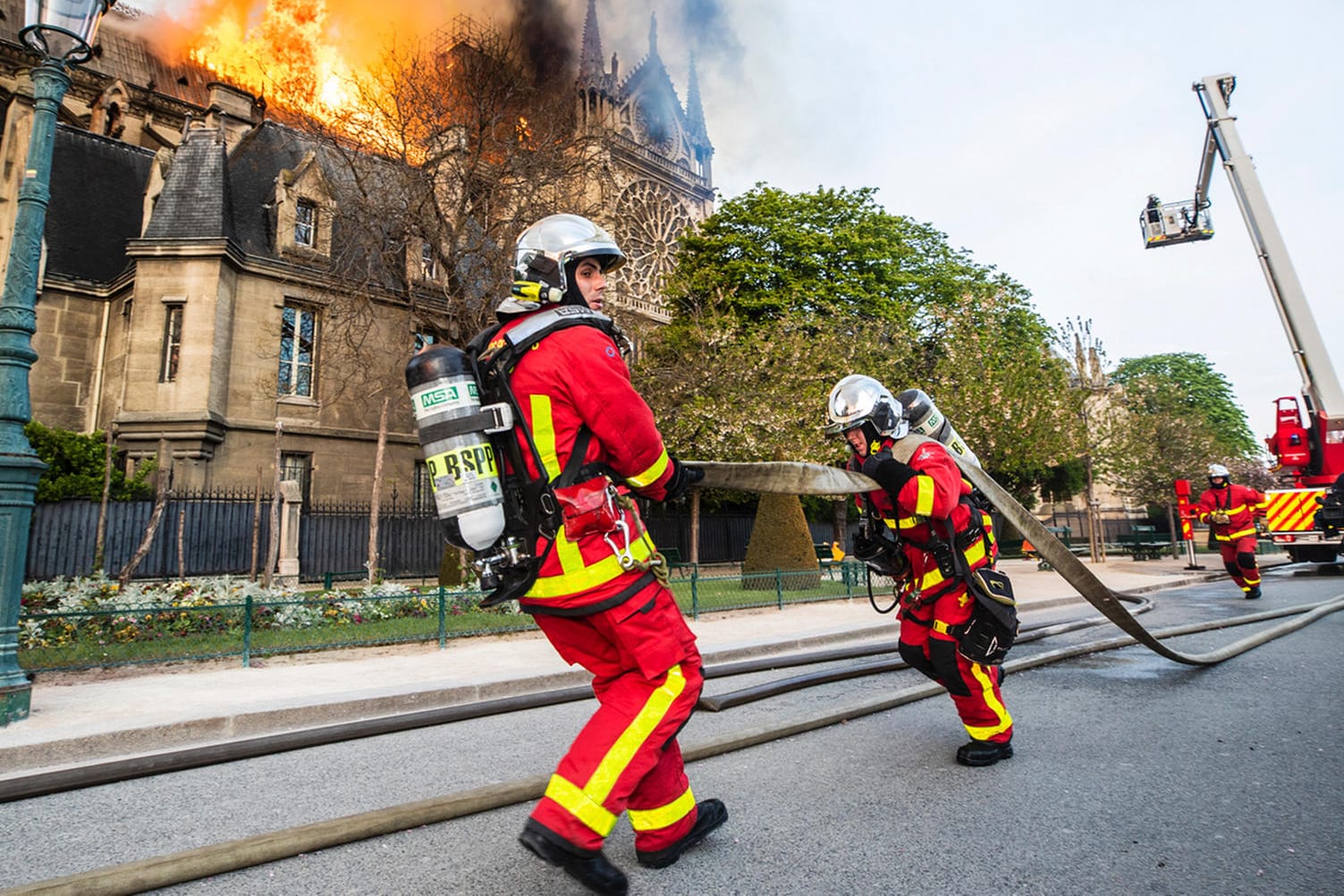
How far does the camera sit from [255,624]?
9.62m

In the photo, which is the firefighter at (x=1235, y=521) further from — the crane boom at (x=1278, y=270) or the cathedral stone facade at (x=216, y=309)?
the cathedral stone facade at (x=216, y=309)

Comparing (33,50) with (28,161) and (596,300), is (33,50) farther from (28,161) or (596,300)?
A: (596,300)

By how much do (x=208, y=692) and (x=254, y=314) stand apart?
16.2 metres

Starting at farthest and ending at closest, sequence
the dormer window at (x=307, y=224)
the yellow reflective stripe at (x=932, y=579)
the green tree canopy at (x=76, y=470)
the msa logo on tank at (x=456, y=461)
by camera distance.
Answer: the dormer window at (x=307, y=224)
the green tree canopy at (x=76, y=470)
the yellow reflective stripe at (x=932, y=579)
the msa logo on tank at (x=456, y=461)

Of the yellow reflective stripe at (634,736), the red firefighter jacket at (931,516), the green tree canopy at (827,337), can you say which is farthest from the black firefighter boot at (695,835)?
the green tree canopy at (827,337)

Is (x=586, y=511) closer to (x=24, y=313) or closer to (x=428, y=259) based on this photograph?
(x=24, y=313)

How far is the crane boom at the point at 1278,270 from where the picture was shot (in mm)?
14867

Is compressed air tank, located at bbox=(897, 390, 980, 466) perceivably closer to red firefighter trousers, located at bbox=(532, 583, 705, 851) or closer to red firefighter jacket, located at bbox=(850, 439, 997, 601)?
red firefighter jacket, located at bbox=(850, 439, 997, 601)

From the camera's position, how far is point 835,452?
20.8 meters

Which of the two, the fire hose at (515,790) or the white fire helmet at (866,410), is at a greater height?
the white fire helmet at (866,410)

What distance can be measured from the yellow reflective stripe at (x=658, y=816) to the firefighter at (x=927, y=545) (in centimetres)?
192

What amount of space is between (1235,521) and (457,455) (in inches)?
579

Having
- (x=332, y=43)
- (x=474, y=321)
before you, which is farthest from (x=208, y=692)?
(x=332, y=43)

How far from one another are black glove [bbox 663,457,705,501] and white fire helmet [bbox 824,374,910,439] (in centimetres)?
136
